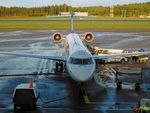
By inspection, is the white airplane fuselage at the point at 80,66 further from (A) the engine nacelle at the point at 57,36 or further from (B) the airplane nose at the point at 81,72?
(A) the engine nacelle at the point at 57,36

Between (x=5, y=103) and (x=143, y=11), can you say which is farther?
(x=143, y=11)

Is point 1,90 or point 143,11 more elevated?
point 143,11

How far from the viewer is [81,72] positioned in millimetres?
15320

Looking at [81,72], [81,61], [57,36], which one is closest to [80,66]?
[81,61]

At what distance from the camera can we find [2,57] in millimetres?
30328

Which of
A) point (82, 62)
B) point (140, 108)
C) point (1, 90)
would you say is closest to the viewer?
point (140, 108)

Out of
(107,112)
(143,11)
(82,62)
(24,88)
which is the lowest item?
(107,112)

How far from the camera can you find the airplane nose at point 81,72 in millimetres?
15055

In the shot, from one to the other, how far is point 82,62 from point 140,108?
16.1 feet

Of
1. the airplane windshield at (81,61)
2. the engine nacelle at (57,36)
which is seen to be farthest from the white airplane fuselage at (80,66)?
the engine nacelle at (57,36)

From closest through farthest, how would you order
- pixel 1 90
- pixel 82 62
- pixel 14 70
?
pixel 82 62, pixel 1 90, pixel 14 70

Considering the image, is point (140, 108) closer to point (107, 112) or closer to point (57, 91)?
point (107, 112)

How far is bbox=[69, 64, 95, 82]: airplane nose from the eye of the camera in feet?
49.4

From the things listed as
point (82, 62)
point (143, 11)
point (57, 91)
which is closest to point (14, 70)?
point (57, 91)
